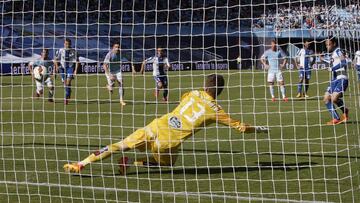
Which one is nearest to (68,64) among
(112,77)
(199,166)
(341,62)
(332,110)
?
(112,77)

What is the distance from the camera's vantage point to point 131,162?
10.9m

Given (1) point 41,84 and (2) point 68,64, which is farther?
(1) point 41,84

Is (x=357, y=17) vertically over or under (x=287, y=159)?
over

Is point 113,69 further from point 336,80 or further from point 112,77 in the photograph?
point 336,80

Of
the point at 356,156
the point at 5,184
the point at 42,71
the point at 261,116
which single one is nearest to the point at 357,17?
the point at 356,156

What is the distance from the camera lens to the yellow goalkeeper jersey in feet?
33.3

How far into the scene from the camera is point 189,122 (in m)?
10.2

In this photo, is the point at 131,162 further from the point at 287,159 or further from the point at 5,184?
the point at 287,159

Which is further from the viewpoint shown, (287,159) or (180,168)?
(287,159)

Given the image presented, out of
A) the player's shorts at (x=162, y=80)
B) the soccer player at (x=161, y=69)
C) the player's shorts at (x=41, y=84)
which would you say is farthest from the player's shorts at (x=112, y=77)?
the player's shorts at (x=41, y=84)

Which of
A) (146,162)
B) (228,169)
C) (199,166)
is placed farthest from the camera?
(199,166)

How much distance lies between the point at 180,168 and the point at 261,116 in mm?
8356

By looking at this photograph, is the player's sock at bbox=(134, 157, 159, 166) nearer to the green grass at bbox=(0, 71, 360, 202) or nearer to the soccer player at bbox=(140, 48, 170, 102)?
the green grass at bbox=(0, 71, 360, 202)

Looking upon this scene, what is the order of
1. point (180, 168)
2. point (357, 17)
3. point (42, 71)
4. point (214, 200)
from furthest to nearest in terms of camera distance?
point (42, 71) < point (180, 168) < point (357, 17) < point (214, 200)
